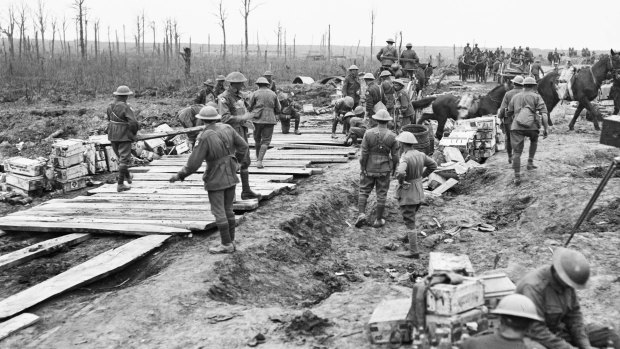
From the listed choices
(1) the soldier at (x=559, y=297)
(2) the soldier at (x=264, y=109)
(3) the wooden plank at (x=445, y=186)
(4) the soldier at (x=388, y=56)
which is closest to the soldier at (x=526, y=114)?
(3) the wooden plank at (x=445, y=186)

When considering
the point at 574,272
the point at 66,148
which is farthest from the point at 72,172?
the point at 574,272

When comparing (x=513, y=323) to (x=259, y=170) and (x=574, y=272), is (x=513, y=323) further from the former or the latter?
(x=259, y=170)

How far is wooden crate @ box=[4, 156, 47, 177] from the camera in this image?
11.3 metres

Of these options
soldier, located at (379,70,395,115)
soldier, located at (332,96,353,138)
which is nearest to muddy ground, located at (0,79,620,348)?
soldier, located at (379,70,395,115)

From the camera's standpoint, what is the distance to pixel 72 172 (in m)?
11.4

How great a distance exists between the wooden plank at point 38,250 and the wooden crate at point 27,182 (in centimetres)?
425

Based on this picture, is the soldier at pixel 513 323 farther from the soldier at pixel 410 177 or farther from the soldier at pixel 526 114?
the soldier at pixel 526 114

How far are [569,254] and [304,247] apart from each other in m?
4.28

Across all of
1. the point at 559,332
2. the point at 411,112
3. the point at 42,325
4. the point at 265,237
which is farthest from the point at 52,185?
the point at 559,332

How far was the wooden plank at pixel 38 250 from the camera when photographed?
6.79m

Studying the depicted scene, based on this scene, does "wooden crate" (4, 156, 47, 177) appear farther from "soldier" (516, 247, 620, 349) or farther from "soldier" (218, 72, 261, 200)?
"soldier" (516, 247, 620, 349)

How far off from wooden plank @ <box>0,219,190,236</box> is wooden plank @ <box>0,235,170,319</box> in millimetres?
188

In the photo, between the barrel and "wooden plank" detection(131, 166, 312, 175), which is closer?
"wooden plank" detection(131, 166, 312, 175)

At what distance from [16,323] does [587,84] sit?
45.3 ft
